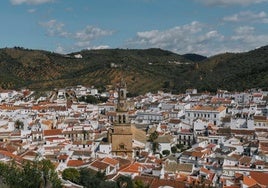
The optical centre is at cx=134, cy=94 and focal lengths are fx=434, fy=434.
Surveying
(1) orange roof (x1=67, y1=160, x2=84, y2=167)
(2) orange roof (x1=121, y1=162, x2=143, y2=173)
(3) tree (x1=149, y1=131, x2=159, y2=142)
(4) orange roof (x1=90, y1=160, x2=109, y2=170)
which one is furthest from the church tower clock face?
(3) tree (x1=149, y1=131, x2=159, y2=142)

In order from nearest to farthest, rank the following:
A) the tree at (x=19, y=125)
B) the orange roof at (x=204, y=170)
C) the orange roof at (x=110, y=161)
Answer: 1. the orange roof at (x=204, y=170)
2. the orange roof at (x=110, y=161)
3. the tree at (x=19, y=125)

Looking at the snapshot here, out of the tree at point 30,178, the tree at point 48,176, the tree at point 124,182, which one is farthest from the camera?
the tree at point 124,182

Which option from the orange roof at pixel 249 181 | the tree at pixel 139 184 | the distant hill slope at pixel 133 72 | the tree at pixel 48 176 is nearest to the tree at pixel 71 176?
the tree at pixel 48 176

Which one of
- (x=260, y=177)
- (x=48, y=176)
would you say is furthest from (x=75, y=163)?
(x=260, y=177)

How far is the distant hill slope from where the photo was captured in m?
100

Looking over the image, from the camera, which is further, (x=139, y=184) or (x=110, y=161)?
(x=110, y=161)

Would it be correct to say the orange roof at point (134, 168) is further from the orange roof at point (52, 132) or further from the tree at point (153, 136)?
the orange roof at point (52, 132)

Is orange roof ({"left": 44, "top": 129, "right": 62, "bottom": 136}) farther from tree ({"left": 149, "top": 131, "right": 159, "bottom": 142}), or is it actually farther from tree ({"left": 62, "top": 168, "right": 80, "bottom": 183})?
tree ({"left": 62, "top": 168, "right": 80, "bottom": 183})

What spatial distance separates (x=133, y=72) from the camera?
12419 cm

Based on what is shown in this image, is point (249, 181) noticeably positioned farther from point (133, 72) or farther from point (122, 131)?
point (133, 72)

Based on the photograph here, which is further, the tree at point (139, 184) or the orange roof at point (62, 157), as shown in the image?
the orange roof at point (62, 157)

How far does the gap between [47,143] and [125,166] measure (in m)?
12.9

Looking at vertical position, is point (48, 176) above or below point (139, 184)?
above

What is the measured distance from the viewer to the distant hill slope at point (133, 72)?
100 meters
